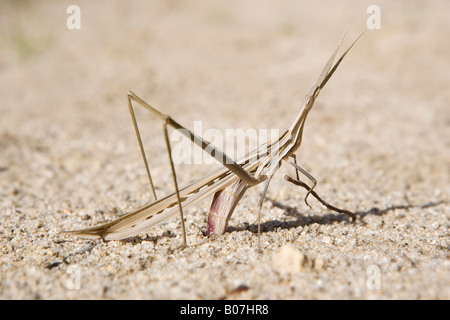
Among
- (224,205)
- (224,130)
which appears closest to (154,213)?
(224,205)

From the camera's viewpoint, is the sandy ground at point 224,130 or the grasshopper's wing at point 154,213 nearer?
the sandy ground at point 224,130

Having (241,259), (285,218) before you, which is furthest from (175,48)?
(241,259)

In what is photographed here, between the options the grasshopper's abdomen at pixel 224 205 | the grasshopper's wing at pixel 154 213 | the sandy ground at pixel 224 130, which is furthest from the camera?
the grasshopper's abdomen at pixel 224 205

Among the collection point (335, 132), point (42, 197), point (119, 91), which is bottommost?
point (42, 197)

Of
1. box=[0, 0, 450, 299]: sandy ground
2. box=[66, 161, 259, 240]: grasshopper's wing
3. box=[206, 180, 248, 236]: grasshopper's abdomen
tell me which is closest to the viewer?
box=[0, 0, 450, 299]: sandy ground

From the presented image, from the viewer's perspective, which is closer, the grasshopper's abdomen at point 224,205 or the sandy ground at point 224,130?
the sandy ground at point 224,130

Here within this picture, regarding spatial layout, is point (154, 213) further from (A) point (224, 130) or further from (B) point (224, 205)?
(A) point (224, 130)

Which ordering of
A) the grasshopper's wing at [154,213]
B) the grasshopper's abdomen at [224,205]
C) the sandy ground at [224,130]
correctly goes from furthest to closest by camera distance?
the grasshopper's abdomen at [224,205] → the grasshopper's wing at [154,213] → the sandy ground at [224,130]
